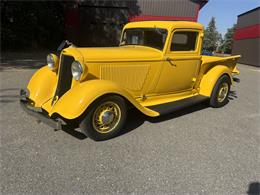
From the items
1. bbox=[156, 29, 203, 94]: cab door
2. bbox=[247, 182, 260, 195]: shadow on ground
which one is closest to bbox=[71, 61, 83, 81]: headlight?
bbox=[156, 29, 203, 94]: cab door

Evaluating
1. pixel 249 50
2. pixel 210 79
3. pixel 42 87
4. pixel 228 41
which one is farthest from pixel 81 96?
pixel 228 41

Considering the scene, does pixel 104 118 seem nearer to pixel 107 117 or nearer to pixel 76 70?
pixel 107 117

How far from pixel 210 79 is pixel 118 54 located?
240 cm

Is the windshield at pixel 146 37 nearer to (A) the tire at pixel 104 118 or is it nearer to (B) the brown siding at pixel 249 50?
(A) the tire at pixel 104 118

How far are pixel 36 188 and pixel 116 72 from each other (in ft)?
7.19

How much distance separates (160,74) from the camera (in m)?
4.66

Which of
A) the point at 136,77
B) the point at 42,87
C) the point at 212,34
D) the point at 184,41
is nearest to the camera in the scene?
the point at 42,87

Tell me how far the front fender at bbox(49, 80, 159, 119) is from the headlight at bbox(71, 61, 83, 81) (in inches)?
5.8

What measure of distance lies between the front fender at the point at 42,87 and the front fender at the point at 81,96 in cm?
69

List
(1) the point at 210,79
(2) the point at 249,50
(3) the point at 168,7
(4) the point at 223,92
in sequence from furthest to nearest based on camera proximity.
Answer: (2) the point at 249,50, (3) the point at 168,7, (4) the point at 223,92, (1) the point at 210,79

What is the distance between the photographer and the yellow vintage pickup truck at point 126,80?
360cm

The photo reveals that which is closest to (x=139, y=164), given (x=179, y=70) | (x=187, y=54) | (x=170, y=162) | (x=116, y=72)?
(x=170, y=162)

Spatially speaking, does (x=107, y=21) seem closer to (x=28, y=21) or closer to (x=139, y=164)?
(x=28, y=21)

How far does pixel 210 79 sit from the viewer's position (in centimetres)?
548
